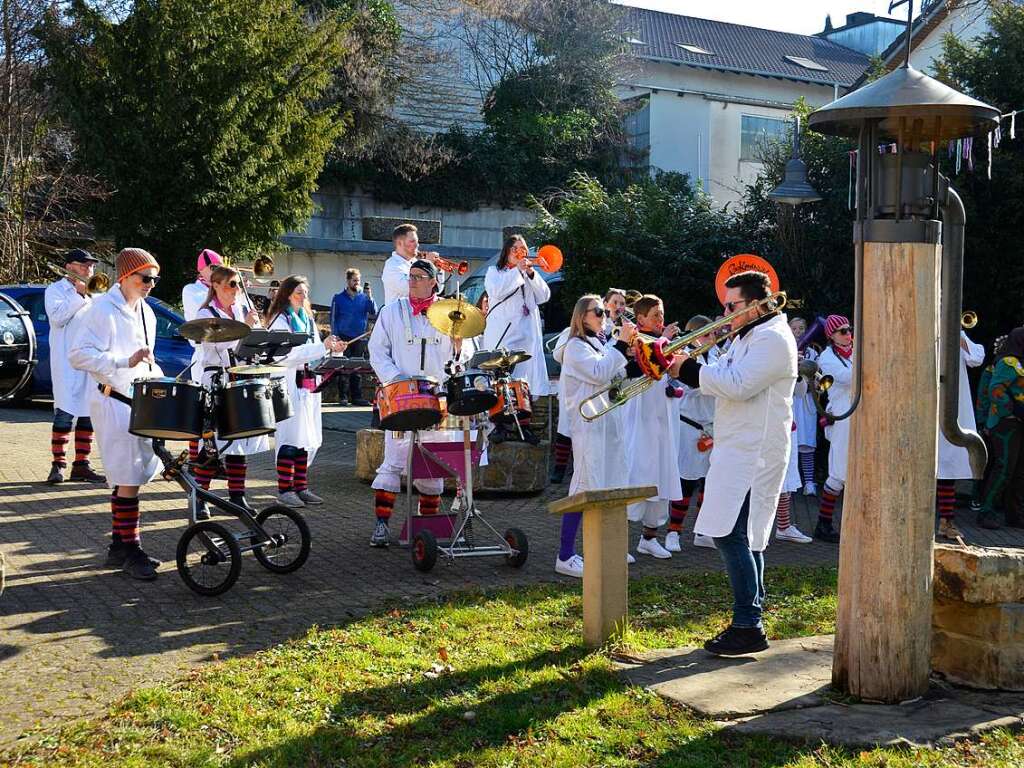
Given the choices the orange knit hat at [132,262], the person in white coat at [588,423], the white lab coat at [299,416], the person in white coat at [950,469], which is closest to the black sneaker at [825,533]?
the person in white coat at [950,469]

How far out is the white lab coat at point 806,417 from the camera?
12633mm

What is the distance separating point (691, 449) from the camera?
1046cm

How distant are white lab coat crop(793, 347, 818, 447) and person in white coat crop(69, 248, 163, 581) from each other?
6.90m

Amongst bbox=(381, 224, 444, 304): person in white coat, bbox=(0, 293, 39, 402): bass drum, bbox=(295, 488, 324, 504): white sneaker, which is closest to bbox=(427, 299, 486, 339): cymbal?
bbox=(0, 293, 39, 402): bass drum

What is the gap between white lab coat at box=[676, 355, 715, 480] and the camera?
10.4 metres

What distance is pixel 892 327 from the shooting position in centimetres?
566

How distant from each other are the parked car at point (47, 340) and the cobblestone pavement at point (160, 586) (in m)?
4.63

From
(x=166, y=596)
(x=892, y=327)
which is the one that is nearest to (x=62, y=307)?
(x=166, y=596)

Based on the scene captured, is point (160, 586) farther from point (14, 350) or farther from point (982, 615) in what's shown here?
point (982, 615)

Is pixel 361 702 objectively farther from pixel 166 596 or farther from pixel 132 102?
pixel 132 102

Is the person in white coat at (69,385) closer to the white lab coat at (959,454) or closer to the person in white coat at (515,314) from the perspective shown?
the person in white coat at (515,314)

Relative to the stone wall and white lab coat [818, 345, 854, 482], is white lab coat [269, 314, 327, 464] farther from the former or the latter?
the stone wall

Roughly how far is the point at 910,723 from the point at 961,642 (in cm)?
80

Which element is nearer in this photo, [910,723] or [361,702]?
[910,723]
